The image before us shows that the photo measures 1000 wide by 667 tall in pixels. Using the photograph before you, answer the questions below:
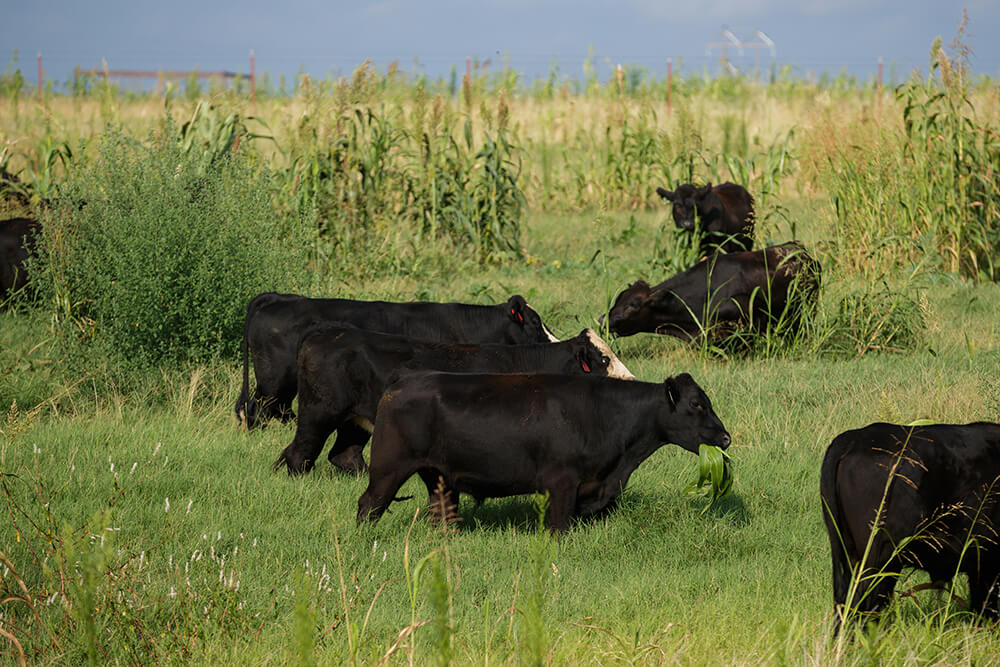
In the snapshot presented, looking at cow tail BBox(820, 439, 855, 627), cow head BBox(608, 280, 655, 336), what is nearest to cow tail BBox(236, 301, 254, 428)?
cow head BBox(608, 280, 655, 336)

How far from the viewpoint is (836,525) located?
4.41m

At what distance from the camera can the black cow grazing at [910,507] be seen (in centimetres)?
432

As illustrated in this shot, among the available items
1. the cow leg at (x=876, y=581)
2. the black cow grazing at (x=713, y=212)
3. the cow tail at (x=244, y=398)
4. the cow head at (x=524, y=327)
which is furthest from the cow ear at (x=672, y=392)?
the black cow grazing at (x=713, y=212)

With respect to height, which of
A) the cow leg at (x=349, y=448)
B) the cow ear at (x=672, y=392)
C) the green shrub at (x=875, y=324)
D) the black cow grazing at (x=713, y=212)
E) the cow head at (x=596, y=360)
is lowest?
the cow leg at (x=349, y=448)

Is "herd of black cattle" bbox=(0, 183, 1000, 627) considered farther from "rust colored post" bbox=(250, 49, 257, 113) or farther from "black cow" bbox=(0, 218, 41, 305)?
"rust colored post" bbox=(250, 49, 257, 113)

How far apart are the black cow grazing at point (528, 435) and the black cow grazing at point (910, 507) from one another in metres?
1.82

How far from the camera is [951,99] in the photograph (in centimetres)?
1409

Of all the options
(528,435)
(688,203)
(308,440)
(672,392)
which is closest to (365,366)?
(308,440)

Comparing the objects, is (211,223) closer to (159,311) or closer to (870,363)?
(159,311)

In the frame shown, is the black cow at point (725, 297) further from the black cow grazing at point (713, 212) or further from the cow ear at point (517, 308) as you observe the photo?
the cow ear at point (517, 308)

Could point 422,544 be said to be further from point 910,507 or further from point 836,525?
point 910,507

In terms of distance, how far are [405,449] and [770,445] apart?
3014 mm

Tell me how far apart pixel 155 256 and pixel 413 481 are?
133 inches

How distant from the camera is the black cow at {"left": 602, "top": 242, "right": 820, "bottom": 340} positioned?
427 inches
